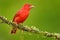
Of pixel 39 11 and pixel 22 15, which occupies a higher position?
pixel 39 11

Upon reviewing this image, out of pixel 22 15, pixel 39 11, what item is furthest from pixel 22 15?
pixel 39 11

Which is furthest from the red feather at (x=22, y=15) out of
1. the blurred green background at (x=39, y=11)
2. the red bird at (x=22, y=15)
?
the blurred green background at (x=39, y=11)

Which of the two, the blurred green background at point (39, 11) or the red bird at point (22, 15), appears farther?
the blurred green background at point (39, 11)

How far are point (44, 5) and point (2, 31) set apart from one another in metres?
1.33

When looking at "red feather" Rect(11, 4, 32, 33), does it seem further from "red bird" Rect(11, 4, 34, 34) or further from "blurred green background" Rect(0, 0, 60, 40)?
"blurred green background" Rect(0, 0, 60, 40)

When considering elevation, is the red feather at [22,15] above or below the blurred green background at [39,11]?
below

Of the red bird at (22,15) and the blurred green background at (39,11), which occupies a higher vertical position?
the blurred green background at (39,11)

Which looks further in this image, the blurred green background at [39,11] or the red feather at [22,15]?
the blurred green background at [39,11]

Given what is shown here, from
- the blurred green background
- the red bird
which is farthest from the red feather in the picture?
the blurred green background

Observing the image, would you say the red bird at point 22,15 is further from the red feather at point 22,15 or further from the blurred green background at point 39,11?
the blurred green background at point 39,11

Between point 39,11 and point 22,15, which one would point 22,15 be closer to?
point 22,15

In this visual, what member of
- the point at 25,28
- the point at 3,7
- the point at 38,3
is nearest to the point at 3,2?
the point at 3,7

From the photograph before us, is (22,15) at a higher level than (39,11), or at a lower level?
lower

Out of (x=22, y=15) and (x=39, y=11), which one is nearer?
(x=22, y=15)
